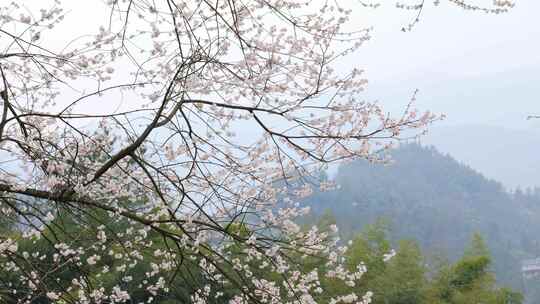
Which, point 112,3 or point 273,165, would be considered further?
point 273,165

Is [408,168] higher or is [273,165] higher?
[408,168]

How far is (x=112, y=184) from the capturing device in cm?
329

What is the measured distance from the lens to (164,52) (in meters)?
2.95

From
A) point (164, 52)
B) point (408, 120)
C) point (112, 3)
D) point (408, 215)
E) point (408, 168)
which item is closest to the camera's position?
point (112, 3)

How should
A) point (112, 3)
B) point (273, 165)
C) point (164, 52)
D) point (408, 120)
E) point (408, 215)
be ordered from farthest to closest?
point (408, 215) < point (273, 165) < point (408, 120) < point (164, 52) < point (112, 3)

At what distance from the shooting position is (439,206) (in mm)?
92562

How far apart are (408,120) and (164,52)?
52.1 inches

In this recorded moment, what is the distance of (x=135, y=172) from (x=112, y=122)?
0.44 meters

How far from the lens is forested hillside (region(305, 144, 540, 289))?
230 ft

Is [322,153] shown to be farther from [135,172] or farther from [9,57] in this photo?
[9,57]

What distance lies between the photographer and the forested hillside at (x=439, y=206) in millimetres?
70062

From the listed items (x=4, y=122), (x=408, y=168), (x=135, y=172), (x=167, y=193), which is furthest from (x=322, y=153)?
(x=408, y=168)

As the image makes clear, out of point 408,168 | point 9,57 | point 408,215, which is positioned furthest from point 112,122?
point 408,168

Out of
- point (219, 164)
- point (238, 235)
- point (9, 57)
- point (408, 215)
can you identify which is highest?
point (408, 215)
